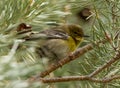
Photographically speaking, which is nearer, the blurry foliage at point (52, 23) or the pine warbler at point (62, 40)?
the blurry foliage at point (52, 23)

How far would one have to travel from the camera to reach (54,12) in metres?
0.80

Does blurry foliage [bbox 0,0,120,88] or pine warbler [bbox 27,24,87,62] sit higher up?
blurry foliage [bbox 0,0,120,88]

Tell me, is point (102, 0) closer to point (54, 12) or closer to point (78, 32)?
point (54, 12)

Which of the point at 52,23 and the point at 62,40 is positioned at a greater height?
the point at 52,23

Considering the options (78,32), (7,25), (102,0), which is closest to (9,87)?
(7,25)

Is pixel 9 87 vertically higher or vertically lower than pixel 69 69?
higher

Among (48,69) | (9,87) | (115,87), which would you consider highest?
(9,87)

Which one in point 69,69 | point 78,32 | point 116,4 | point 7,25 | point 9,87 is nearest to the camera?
point 9,87

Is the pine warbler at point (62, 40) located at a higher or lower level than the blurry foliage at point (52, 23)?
lower

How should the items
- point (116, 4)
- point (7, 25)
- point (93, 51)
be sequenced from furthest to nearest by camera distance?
point (93, 51), point (116, 4), point (7, 25)

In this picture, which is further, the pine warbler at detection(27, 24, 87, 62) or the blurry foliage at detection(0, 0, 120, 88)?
the pine warbler at detection(27, 24, 87, 62)

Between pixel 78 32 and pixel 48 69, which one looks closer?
pixel 48 69

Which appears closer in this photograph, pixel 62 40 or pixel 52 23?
pixel 52 23

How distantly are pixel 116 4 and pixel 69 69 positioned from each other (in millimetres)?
357
